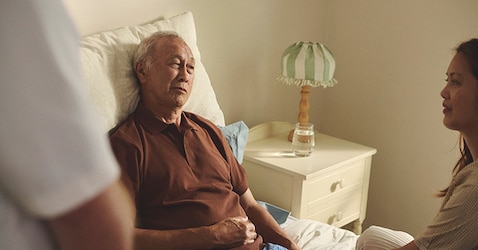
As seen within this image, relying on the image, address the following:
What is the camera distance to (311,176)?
2.24m

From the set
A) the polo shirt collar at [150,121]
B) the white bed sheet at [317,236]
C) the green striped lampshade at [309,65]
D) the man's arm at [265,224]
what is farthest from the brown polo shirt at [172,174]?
the green striped lampshade at [309,65]

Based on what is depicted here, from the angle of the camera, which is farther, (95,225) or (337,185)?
(337,185)

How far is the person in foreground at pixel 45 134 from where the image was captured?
1.72 ft

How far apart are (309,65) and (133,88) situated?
0.83m

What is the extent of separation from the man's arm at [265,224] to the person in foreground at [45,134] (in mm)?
1399

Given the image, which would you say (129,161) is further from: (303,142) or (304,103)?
(304,103)

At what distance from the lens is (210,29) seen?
2.41 meters

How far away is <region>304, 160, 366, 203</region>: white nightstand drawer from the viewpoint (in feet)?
7.50

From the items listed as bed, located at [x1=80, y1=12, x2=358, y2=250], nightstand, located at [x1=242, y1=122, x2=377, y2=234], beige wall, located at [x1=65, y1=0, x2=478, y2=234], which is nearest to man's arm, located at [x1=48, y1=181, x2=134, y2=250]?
bed, located at [x1=80, y1=12, x2=358, y2=250]

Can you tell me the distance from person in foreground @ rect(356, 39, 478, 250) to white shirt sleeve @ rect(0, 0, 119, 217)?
1076 mm

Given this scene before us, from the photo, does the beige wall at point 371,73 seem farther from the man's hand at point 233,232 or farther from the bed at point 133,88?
the man's hand at point 233,232

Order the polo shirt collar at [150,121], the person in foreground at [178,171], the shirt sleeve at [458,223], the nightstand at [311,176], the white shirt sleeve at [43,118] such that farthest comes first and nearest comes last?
the nightstand at [311,176] → the polo shirt collar at [150,121] → the person in foreground at [178,171] → the shirt sleeve at [458,223] → the white shirt sleeve at [43,118]

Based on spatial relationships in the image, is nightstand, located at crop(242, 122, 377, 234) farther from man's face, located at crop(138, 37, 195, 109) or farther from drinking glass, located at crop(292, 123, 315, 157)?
man's face, located at crop(138, 37, 195, 109)

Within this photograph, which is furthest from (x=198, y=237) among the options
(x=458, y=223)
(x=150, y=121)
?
(x=458, y=223)
